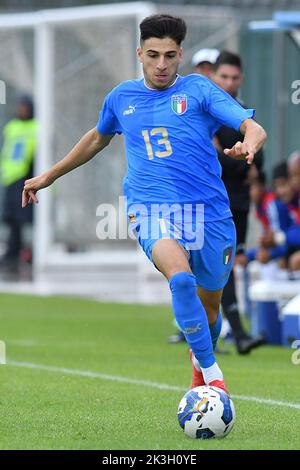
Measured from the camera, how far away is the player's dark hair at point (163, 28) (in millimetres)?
7105

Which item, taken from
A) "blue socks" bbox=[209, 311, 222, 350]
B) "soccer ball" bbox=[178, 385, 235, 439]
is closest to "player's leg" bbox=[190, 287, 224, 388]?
"blue socks" bbox=[209, 311, 222, 350]

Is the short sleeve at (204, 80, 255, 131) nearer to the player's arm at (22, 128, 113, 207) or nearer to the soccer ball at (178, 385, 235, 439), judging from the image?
the player's arm at (22, 128, 113, 207)

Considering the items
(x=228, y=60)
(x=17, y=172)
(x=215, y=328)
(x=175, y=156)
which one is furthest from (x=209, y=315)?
(x=17, y=172)

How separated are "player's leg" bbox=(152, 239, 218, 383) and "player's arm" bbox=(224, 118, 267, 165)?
2.08ft

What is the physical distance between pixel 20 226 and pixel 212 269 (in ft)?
47.9

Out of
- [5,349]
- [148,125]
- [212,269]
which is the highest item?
[148,125]

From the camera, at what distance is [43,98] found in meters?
21.4

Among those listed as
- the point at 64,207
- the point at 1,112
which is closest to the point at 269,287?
the point at 64,207

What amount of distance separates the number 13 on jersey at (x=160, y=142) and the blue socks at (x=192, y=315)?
76 centimetres

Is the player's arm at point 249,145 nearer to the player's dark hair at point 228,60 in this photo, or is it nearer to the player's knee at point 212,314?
the player's knee at point 212,314

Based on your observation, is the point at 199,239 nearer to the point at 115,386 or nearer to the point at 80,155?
the point at 80,155

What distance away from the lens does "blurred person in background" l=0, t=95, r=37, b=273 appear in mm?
21516

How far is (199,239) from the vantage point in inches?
281
